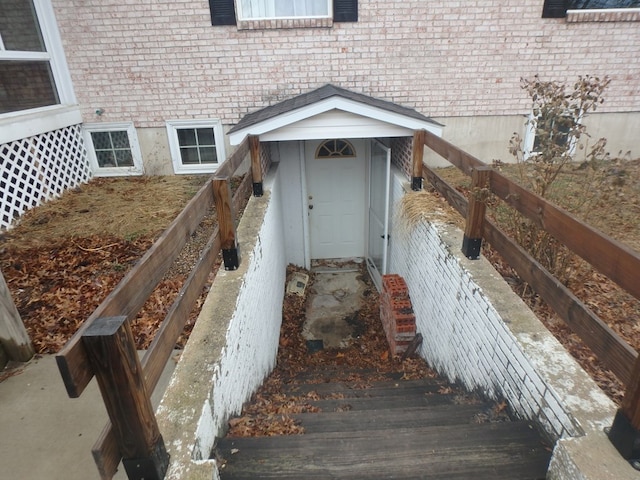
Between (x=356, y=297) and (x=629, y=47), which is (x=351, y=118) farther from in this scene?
(x=629, y=47)

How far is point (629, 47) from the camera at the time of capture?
6.33 m

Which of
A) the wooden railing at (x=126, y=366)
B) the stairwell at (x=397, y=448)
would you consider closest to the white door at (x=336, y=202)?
the stairwell at (x=397, y=448)

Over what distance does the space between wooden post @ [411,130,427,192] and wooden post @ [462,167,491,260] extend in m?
1.95

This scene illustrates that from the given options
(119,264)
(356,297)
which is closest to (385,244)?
(356,297)

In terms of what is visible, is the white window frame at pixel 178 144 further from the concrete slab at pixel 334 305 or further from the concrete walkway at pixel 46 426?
the concrete walkway at pixel 46 426

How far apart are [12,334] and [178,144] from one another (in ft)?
14.5

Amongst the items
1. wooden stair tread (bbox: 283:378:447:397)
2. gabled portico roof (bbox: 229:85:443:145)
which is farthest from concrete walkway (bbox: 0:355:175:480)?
gabled portico roof (bbox: 229:85:443:145)

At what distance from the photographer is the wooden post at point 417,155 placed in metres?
5.30

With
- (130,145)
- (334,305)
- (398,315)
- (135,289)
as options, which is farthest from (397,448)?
(130,145)

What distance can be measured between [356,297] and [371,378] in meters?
2.90

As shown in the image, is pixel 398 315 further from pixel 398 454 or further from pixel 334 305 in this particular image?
pixel 398 454

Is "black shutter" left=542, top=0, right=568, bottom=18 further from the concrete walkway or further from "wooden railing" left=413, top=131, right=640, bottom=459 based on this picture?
the concrete walkway

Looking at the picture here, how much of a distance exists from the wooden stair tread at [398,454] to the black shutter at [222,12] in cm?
597

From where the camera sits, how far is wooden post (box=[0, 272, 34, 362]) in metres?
3.18
